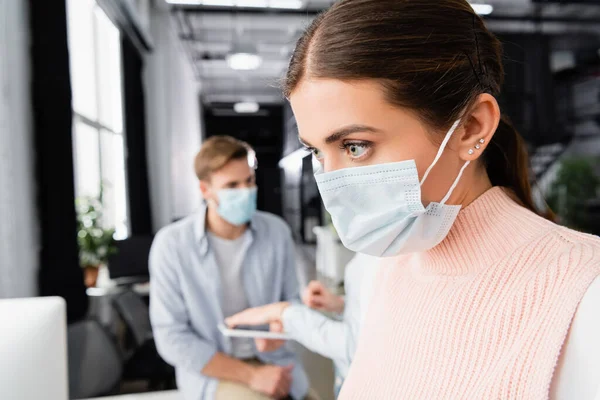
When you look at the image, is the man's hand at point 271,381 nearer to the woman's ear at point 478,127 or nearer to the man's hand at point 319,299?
the man's hand at point 319,299

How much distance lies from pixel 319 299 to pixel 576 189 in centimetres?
524

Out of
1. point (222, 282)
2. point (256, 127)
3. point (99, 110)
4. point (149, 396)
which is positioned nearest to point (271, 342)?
point (222, 282)

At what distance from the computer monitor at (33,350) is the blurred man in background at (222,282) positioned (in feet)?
2.49

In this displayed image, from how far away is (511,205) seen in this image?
74cm

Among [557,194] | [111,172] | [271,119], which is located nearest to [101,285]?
[111,172]

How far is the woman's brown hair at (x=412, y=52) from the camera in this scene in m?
0.67

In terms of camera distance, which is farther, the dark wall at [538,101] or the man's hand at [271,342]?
the dark wall at [538,101]

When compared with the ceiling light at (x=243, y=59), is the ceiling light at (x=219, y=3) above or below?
above

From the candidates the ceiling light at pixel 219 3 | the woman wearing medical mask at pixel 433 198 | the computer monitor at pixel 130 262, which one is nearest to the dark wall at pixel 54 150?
the computer monitor at pixel 130 262

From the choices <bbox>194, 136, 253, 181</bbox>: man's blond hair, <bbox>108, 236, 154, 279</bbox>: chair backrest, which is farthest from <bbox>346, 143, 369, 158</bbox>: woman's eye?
<bbox>108, 236, 154, 279</bbox>: chair backrest

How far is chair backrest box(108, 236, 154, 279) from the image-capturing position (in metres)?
3.22

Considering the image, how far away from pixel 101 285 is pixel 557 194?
17.5ft

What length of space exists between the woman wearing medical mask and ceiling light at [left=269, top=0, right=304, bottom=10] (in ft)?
17.7

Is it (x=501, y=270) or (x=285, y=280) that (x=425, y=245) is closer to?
(x=501, y=270)
